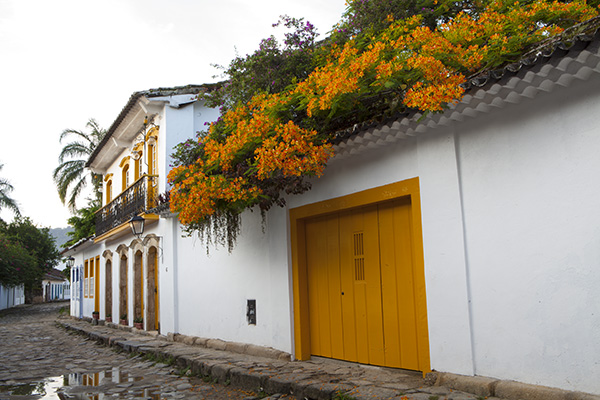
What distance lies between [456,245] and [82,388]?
221 inches

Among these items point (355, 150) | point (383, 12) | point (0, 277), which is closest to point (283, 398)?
point (355, 150)

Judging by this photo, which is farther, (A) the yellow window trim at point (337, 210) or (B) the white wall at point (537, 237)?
(A) the yellow window trim at point (337, 210)

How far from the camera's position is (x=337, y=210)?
746 cm

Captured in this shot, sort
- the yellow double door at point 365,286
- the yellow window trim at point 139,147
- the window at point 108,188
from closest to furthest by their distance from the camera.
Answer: the yellow double door at point 365,286 < the yellow window trim at point 139,147 < the window at point 108,188

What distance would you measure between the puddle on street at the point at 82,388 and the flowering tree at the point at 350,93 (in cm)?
244

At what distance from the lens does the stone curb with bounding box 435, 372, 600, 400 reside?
4531mm

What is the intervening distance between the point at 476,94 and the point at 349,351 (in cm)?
402

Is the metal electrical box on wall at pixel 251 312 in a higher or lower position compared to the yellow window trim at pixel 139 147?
lower

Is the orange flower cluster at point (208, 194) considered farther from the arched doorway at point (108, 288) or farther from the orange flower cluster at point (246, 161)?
the arched doorway at point (108, 288)

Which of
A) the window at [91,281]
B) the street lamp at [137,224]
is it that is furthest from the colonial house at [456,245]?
the window at [91,281]

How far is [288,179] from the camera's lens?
729cm

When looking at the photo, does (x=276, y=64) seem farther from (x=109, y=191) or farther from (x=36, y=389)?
(x=109, y=191)

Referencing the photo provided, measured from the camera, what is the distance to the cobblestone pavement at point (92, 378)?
700 centimetres

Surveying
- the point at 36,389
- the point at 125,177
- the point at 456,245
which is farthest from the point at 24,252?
the point at 456,245
